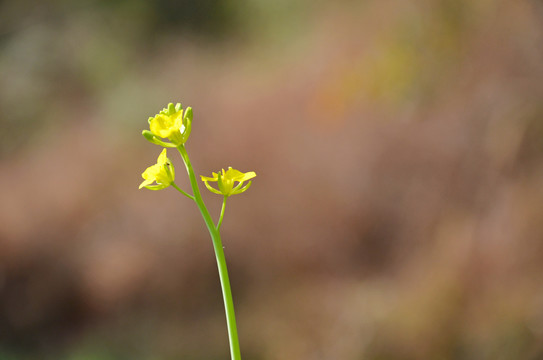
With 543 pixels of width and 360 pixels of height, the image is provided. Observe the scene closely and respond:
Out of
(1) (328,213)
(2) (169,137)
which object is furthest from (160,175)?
(1) (328,213)

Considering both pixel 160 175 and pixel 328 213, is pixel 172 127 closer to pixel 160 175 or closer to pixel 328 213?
pixel 160 175

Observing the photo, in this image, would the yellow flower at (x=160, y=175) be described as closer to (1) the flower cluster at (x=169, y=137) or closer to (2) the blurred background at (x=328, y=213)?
(1) the flower cluster at (x=169, y=137)

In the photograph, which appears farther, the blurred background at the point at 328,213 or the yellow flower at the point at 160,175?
the blurred background at the point at 328,213

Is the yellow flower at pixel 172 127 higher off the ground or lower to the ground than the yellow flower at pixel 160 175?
higher

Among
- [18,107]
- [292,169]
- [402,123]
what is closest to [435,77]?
[402,123]

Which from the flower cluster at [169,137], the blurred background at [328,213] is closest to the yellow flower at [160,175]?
the flower cluster at [169,137]

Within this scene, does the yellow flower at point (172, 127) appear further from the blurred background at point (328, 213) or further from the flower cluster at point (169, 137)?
the blurred background at point (328, 213)

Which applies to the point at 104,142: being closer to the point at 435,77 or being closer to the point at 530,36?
the point at 435,77

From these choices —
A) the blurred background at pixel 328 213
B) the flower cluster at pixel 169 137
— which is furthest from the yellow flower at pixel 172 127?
the blurred background at pixel 328 213

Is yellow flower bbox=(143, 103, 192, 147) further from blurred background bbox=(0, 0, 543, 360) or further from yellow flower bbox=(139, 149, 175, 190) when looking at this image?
blurred background bbox=(0, 0, 543, 360)

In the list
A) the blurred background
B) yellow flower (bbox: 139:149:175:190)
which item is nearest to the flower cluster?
yellow flower (bbox: 139:149:175:190)
